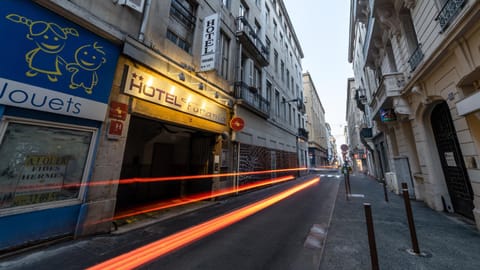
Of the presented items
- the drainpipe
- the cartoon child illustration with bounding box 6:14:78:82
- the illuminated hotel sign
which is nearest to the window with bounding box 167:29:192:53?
the drainpipe

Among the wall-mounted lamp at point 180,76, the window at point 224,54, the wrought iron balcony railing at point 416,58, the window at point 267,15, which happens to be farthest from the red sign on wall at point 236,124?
the window at point 267,15

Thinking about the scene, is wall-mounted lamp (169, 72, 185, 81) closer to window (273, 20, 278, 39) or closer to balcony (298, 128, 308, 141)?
window (273, 20, 278, 39)

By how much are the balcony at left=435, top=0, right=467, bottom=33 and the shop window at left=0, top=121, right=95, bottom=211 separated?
8706mm

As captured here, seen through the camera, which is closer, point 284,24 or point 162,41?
point 162,41

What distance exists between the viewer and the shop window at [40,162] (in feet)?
10.1

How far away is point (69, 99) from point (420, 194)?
1221 centimetres

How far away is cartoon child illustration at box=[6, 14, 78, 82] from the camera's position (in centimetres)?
328

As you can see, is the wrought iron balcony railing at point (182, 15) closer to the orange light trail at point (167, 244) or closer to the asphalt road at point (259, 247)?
the orange light trail at point (167, 244)

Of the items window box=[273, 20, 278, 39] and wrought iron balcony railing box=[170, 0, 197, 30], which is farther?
window box=[273, 20, 278, 39]

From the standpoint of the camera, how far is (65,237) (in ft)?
11.8

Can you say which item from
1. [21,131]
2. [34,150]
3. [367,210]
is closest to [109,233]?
[34,150]

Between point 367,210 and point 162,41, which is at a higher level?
point 162,41

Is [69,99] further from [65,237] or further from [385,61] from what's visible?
[385,61]

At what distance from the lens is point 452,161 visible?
5266mm
